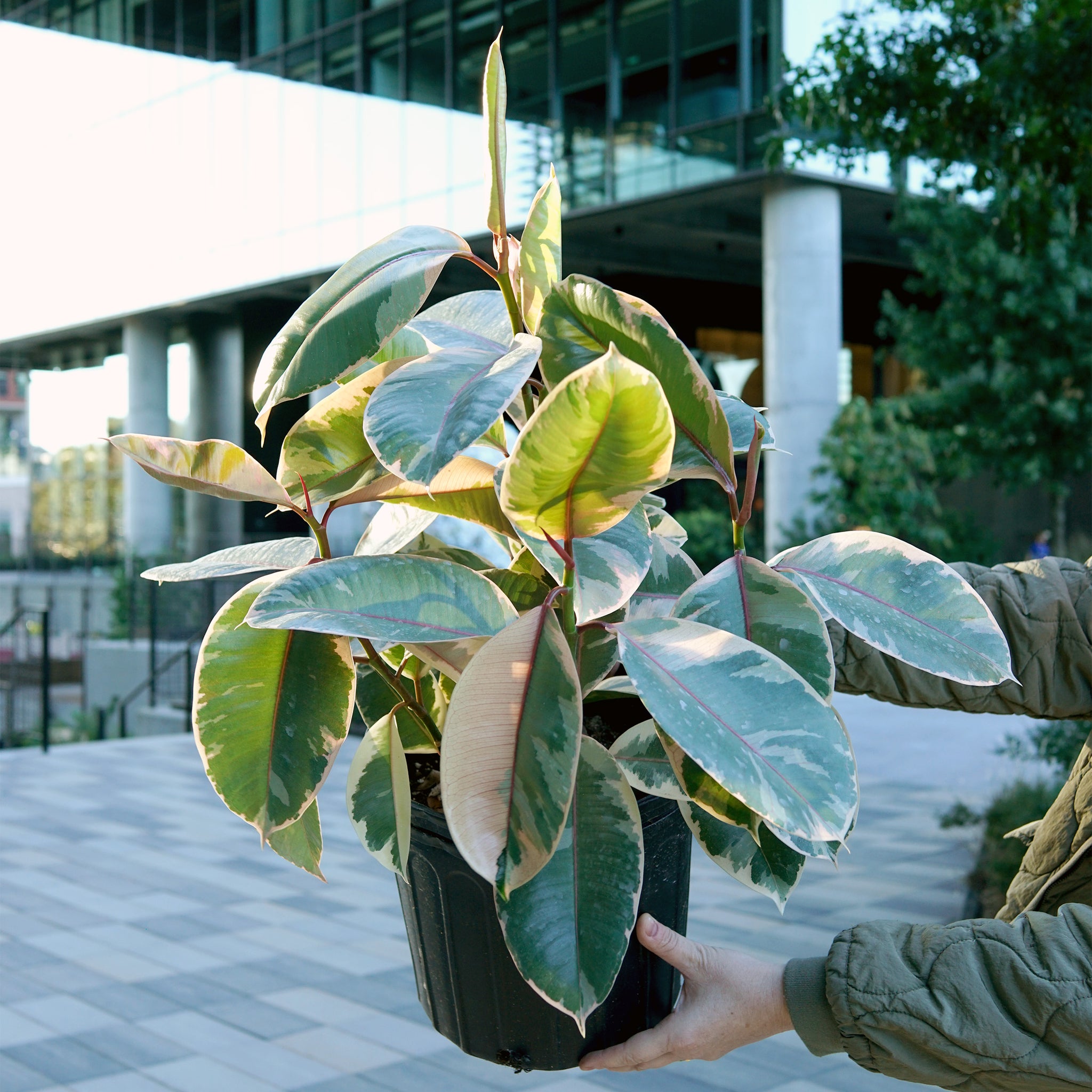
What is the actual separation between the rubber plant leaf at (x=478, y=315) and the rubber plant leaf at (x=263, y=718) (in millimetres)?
308

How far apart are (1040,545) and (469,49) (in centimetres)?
960

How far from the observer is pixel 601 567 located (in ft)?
3.09

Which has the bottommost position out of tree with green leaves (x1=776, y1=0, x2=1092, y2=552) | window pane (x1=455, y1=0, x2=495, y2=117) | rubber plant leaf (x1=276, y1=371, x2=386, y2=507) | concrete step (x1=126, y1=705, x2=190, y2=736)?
concrete step (x1=126, y1=705, x2=190, y2=736)

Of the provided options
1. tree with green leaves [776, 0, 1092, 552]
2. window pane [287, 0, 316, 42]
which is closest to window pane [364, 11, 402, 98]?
window pane [287, 0, 316, 42]

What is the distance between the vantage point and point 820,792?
82 cm

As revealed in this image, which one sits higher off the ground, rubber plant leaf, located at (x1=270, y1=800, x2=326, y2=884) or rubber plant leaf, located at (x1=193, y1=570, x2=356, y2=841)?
rubber plant leaf, located at (x1=193, y1=570, x2=356, y2=841)

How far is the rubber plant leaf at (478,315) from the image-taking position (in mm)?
1108

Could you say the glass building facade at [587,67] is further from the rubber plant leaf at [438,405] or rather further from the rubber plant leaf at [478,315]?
the rubber plant leaf at [438,405]

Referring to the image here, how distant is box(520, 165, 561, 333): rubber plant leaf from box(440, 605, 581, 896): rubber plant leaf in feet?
0.98

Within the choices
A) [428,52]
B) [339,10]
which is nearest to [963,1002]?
[428,52]

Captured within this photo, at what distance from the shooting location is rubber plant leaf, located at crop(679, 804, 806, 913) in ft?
3.32

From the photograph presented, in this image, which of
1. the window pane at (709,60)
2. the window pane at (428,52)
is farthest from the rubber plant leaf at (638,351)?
the window pane at (428,52)

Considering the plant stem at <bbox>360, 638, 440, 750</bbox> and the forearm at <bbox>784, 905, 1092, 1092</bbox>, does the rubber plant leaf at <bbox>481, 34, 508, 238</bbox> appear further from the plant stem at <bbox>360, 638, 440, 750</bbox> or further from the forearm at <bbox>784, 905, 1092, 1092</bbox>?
the forearm at <bbox>784, 905, 1092, 1092</bbox>

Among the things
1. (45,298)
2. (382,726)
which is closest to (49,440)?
(45,298)
